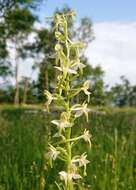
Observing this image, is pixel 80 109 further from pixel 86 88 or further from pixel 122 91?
pixel 122 91

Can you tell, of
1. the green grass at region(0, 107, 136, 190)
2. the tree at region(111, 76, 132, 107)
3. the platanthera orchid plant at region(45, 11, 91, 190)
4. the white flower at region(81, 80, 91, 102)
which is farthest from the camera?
the tree at region(111, 76, 132, 107)

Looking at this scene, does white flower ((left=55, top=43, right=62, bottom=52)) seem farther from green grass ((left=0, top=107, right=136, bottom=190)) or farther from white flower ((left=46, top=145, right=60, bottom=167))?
green grass ((left=0, top=107, right=136, bottom=190))

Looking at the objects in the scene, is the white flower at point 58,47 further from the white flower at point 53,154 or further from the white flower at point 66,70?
the white flower at point 53,154

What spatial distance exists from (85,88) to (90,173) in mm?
3385

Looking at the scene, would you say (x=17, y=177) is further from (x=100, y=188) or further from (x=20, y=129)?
(x=20, y=129)

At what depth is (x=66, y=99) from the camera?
3211 millimetres

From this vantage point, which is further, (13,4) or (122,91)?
(122,91)

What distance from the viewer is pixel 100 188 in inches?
235

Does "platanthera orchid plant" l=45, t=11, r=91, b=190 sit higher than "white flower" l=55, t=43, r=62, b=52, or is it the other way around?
"white flower" l=55, t=43, r=62, b=52

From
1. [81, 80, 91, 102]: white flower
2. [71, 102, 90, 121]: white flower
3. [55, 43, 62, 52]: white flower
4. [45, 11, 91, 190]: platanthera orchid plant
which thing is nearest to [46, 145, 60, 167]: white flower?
[45, 11, 91, 190]: platanthera orchid plant

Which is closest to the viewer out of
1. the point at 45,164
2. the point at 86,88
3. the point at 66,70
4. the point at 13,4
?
the point at 66,70

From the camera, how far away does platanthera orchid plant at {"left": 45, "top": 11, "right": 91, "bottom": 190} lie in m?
3.17

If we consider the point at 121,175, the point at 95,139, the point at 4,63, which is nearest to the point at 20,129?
the point at 95,139

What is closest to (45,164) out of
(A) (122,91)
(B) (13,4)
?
(B) (13,4)
